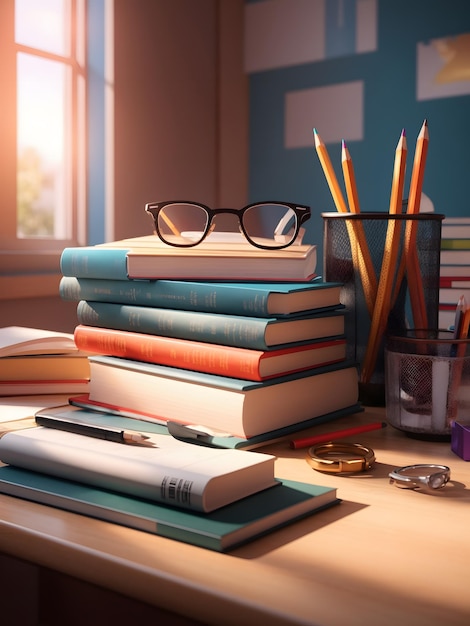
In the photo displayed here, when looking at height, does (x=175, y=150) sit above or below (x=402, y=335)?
above

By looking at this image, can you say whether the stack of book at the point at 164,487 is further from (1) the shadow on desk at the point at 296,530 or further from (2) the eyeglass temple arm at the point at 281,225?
(2) the eyeglass temple arm at the point at 281,225

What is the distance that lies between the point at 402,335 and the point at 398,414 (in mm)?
97

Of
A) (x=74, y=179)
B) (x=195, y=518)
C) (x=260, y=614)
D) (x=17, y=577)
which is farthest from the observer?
(x=74, y=179)

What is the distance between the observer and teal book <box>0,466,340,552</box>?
498 millimetres

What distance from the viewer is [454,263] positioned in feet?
3.92

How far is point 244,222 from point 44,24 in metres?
1.58

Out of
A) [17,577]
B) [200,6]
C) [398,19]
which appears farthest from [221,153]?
[17,577]

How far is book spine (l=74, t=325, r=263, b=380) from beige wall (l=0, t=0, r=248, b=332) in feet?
3.55

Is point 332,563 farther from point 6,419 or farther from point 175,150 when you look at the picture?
point 175,150

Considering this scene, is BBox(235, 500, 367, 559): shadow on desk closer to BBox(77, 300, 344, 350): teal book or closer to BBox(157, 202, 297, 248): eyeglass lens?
BBox(77, 300, 344, 350): teal book

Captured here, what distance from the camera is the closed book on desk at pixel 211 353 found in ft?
2.45

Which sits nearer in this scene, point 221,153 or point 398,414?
point 398,414

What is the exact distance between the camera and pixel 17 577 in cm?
147

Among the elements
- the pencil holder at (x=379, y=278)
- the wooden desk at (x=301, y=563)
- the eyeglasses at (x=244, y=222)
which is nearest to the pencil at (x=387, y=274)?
the pencil holder at (x=379, y=278)
